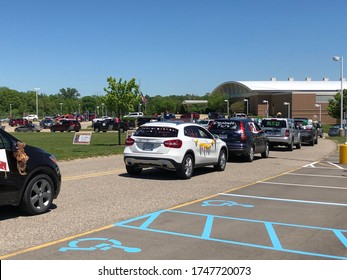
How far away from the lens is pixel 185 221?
7.52 meters

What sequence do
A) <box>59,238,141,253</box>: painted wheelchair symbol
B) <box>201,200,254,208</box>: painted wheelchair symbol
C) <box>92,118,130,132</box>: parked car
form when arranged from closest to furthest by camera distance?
<box>59,238,141,253</box>: painted wheelchair symbol → <box>201,200,254,208</box>: painted wheelchair symbol → <box>92,118,130,132</box>: parked car

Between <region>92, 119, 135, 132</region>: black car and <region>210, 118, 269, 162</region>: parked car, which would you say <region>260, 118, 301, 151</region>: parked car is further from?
<region>92, 119, 135, 132</region>: black car

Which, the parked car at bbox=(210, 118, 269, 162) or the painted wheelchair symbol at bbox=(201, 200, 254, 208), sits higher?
the parked car at bbox=(210, 118, 269, 162)

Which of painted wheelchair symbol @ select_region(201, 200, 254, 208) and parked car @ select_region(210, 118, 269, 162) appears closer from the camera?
painted wheelchair symbol @ select_region(201, 200, 254, 208)

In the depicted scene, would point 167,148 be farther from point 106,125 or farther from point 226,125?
point 106,125

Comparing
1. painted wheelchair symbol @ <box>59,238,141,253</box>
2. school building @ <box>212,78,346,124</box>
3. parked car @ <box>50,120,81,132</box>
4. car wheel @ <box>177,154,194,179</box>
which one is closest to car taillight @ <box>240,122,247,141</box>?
car wheel @ <box>177,154,194,179</box>

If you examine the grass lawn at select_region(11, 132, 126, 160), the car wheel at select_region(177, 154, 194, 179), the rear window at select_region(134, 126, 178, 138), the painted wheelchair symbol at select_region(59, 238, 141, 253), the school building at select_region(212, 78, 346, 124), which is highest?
the school building at select_region(212, 78, 346, 124)

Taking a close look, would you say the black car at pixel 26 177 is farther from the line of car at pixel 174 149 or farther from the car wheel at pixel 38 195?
the line of car at pixel 174 149

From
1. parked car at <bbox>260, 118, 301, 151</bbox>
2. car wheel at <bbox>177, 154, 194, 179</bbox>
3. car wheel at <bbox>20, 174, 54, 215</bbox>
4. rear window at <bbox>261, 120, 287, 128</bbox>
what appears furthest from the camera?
rear window at <bbox>261, 120, 287, 128</bbox>

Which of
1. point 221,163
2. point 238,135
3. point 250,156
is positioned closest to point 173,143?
point 221,163

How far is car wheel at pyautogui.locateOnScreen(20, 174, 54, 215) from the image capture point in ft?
24.8

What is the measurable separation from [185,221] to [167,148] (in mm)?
4884

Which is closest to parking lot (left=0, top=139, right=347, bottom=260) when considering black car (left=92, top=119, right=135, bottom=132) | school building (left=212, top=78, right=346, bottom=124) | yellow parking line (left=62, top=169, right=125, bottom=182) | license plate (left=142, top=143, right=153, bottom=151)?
yellow parking line (left=62, top=169, right=125, bottom=182)
